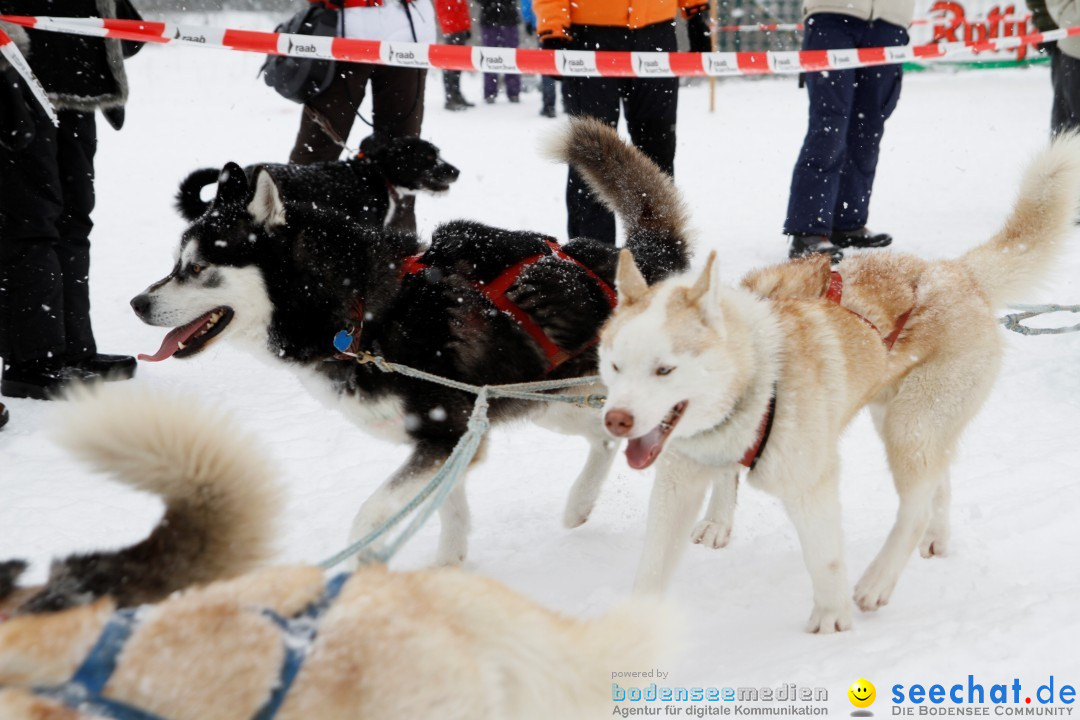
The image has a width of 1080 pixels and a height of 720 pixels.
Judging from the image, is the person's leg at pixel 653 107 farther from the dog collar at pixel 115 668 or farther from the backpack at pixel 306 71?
the dog collar at pixel 115 668

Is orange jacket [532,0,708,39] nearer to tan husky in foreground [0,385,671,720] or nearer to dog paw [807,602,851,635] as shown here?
dog paw [807,602,851,635]

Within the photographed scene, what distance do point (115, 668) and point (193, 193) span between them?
326cm

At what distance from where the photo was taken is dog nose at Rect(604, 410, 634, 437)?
192 cm

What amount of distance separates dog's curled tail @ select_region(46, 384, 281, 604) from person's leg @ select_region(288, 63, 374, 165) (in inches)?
150

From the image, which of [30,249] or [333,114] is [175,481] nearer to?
[30,249]

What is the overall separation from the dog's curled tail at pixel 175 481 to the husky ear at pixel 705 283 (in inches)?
40.9

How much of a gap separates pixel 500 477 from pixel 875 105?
3.85 meters

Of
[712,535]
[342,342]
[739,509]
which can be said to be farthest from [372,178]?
[712,535]

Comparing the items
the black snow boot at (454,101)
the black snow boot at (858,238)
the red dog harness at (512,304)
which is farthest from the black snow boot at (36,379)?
the black snow boot at (454,101)

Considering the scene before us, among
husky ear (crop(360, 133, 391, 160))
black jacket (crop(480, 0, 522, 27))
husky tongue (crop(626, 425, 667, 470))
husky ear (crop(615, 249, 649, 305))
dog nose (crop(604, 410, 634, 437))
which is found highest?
black jacket (crop(480, 0, 522, 27))

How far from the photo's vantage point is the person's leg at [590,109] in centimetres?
493

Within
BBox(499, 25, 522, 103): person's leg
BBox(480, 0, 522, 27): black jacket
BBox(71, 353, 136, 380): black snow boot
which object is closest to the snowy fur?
BBox(71, 353, 136, 380): black snow boot

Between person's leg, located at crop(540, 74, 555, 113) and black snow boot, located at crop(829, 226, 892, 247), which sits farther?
person's leg, located at crop(540, 74, 555, 113)

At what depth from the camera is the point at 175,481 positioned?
5.00 ft
